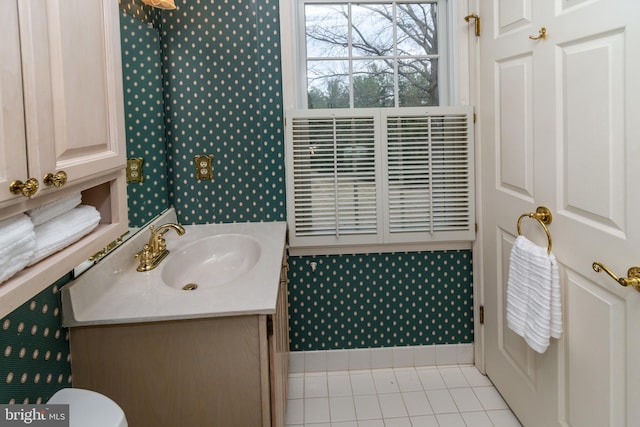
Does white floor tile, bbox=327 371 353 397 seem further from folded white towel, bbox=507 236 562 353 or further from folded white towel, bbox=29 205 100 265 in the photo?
folded white towel, bbox=29 205 100 265

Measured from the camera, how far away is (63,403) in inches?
45.7

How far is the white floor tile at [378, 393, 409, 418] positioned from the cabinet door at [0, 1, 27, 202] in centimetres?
194

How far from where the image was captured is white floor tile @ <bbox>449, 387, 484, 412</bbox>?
234 cm

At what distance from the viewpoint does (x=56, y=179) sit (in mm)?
907

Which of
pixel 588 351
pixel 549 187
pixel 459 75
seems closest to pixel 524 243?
pixel 549 187

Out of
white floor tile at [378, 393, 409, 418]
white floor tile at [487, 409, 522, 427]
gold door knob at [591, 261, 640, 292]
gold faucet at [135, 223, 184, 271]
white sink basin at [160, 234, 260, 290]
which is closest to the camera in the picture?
gold door knob at [591, 261, 640, 292]

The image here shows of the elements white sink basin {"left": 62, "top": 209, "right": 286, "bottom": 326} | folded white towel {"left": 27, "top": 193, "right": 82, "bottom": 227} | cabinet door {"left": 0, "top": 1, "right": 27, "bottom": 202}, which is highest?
cabinet door {"left": 0, "top": 1, "right": 27, "bottom": 202}

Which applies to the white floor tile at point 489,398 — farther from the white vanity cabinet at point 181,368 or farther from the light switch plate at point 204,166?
the light switch plate at point 204,166

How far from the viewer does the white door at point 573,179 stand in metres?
1.42

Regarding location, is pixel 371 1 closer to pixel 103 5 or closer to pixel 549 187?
pixel 549 187

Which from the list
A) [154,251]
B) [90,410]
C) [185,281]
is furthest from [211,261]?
[90,410]

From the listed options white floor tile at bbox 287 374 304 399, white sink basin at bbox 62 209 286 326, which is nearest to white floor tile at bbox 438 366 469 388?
white floor tile at bbox 287 374 304 399

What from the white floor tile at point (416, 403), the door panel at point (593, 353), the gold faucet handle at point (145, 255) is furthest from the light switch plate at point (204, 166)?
the door panel at point (593, 353)

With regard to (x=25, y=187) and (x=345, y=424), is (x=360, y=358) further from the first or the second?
(x=25, y=187)
